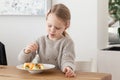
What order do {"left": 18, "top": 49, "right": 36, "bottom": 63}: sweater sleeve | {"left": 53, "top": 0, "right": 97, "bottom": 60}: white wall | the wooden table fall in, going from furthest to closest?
{"left": 53, "top": 0, "right": 97, "bottom": 60}: white wall, {"left": 18, "top": 49, "right": 36, "bottom": 63}: sweater sleeve, the wooden table

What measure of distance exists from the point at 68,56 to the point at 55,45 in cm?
14

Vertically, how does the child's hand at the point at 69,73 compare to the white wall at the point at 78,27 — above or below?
below

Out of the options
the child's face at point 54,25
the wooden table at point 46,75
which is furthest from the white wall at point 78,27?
the wooden table at point 46,75

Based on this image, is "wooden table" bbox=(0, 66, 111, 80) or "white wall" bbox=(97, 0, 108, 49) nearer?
"wooden table" bbox=(0, 66, 111, 80)

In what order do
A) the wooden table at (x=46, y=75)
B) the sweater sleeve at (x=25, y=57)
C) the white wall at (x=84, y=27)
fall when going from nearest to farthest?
1. the wooden table at (x=46, y=75)
2. the sweater sleeve at (x=25, y=57)
3. the white wall at (x=84, y=27)

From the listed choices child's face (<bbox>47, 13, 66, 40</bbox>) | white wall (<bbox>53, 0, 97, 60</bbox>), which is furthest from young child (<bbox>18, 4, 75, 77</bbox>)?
white wall (<bbox>53, 0, 97, 60</bbox>)

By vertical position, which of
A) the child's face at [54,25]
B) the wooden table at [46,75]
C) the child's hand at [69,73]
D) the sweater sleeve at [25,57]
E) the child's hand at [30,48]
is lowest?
the wooden table at [46,75]

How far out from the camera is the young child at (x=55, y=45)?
5.33ft

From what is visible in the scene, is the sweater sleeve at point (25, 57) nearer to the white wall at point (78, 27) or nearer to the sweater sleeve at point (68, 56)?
the sweater sleeve at point (68, 56)

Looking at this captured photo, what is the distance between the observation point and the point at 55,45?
1.73 meters

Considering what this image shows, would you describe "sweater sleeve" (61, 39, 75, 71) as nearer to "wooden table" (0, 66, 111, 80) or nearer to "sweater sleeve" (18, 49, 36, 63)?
"wooden table" (0, 66, 111, 80)

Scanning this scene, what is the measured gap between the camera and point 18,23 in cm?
292

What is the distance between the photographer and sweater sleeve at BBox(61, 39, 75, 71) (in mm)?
1546

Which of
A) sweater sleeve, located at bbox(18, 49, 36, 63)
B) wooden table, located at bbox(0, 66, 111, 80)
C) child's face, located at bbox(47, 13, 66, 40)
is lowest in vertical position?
wooden table, located at bbox(0, 66, 111, 80)
